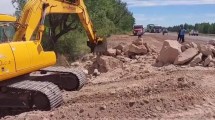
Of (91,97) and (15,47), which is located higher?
(15,47)

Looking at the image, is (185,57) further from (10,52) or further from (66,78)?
(10,52)

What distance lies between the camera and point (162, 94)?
10367 mm

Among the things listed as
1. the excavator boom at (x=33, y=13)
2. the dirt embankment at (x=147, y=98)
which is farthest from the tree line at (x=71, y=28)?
the dirt embankment at (x=147, y=98)

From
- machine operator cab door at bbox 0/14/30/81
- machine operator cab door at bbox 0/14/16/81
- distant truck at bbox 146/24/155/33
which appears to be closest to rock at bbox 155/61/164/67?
machine operator cab door at bbox 0/14/30/81

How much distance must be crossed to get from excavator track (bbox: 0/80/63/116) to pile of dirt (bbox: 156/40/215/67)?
5.54m

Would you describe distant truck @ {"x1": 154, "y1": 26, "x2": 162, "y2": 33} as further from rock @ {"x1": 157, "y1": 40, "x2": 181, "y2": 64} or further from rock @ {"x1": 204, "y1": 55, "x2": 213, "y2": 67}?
rock @ {"x1": 204, "y1": 55, "x2": 213, "y2": 67}

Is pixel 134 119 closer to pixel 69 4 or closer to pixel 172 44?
pixel 69 4

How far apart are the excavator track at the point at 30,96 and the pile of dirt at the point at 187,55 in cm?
554

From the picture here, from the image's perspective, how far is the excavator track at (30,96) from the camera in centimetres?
1047

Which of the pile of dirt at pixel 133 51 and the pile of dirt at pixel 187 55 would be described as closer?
the pile of dirt at pixel 187 55

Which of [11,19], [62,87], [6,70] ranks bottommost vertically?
[62,87]

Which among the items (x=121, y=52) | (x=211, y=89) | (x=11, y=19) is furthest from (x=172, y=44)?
(x=11, y=19)

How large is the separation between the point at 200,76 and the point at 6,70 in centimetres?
519

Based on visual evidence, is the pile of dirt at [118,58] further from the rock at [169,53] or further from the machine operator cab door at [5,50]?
the machine operator cab door at [5,50]
